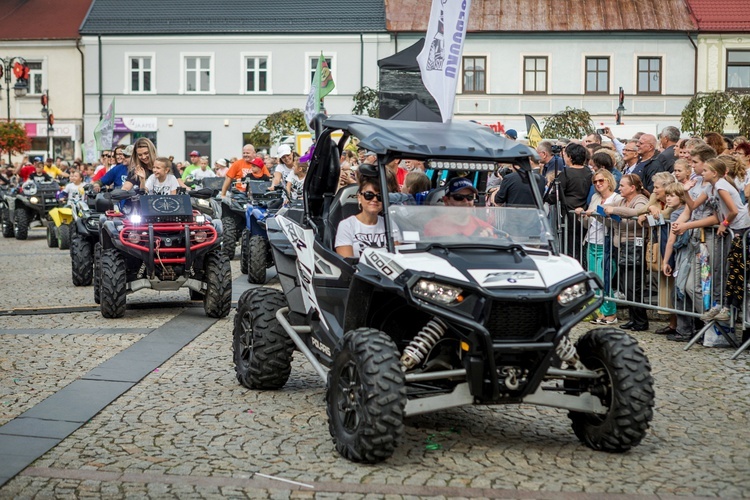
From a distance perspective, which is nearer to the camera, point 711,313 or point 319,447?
point 319,447

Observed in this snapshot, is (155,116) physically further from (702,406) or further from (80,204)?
(702,406)

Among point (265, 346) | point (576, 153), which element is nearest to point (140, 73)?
point (576, 153)

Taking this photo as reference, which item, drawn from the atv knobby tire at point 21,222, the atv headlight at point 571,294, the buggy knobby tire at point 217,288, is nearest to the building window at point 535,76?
→ the atv knobby tire at point 21,222

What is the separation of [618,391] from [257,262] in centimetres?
948

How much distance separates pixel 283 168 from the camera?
59.3 ft

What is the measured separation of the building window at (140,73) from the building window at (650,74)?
22785 mm

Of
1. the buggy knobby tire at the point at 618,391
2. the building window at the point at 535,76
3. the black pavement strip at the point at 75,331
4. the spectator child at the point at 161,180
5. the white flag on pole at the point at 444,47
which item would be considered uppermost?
the building window at the point at 535,76

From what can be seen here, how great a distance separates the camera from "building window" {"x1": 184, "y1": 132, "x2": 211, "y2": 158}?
5553cm

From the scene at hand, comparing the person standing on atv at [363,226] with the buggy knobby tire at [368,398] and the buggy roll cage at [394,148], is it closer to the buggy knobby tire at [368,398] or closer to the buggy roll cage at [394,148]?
the buggy roll cage at [394,148]

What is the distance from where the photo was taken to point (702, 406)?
7965mm

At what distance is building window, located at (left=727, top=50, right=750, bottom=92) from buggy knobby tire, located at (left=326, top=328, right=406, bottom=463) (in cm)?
4804

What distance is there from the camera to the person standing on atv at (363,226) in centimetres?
710

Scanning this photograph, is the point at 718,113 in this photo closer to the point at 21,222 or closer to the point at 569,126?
the point at 569,126

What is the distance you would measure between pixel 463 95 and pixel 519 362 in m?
46.0
